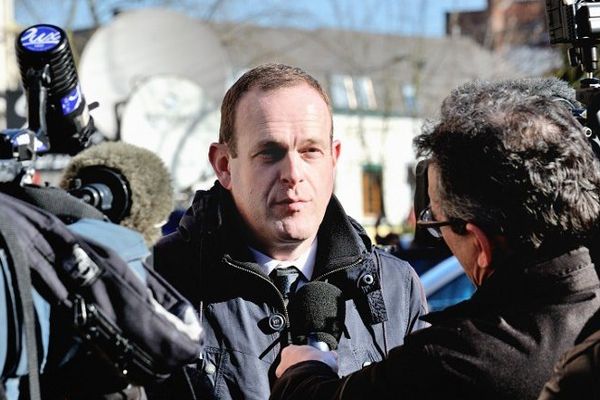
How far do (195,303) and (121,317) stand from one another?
121 centimetres

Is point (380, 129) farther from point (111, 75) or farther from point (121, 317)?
point (121, 317)

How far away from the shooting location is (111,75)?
14023 mm

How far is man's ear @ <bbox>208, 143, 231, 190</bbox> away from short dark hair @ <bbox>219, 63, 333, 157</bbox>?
0.9 inches

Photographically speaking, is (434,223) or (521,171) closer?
(521,171)

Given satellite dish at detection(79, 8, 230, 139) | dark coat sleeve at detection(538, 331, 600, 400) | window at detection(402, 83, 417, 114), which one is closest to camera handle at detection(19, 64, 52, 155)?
dark coat sleeve at detection(538, 331, 600, 400)

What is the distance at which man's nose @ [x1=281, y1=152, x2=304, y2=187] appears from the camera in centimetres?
343

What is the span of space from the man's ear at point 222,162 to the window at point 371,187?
37.3 meters

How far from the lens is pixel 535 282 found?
2.53 m

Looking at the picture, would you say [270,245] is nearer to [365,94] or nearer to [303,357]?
[303,357]

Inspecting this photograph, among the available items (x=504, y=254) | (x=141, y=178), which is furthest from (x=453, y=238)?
(x=141, y=178)

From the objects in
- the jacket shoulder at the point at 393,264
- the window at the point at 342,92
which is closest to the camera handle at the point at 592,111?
the jacket shoulder at the point at 393,264

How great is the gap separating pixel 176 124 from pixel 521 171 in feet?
39.0

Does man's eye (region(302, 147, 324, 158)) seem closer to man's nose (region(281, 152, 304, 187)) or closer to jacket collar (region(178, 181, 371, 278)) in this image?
man's nose (region(281, 152, 304, 187))

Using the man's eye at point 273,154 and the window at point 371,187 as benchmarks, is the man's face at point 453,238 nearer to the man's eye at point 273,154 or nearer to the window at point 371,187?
the man's eye at point 273,154
